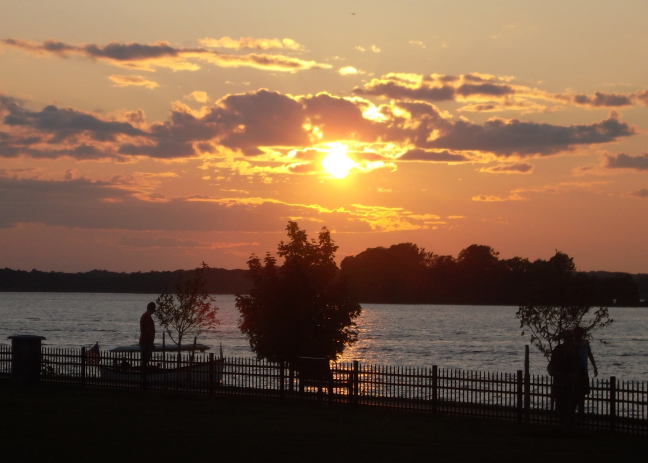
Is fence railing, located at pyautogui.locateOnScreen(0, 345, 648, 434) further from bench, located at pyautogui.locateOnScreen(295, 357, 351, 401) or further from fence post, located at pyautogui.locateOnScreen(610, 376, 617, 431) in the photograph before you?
bench, located at pyautogui.locateOnScreen(295, 357, 351, 401)

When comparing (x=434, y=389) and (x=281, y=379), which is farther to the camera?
(x=281, y=379)

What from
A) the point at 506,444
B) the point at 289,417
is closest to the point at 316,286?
the point at 289,417

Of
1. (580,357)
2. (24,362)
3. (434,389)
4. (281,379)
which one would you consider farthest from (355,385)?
(24,362)

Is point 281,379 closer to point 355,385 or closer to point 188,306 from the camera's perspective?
point 355,385

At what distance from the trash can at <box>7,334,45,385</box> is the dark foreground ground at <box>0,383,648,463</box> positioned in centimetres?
467

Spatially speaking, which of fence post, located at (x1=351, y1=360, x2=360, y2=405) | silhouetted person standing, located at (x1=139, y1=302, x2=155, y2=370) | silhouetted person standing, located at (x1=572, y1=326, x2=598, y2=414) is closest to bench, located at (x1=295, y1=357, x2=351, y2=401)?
fence post, located at (x1=351, y1=360, x2=360, y2=405)

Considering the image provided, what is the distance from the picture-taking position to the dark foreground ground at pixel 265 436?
1310 centimetres

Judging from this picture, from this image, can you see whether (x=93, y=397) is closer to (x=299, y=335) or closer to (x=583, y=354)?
(x=299, y=335)

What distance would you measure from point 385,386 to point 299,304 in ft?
30.2

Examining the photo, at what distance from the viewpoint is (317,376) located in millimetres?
21844

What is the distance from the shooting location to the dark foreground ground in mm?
13102

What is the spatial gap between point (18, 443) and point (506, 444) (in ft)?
28.3

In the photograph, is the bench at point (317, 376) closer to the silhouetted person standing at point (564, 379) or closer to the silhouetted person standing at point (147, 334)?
the silhouetted person standing at point (147, 334)

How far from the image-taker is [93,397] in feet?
73.3
